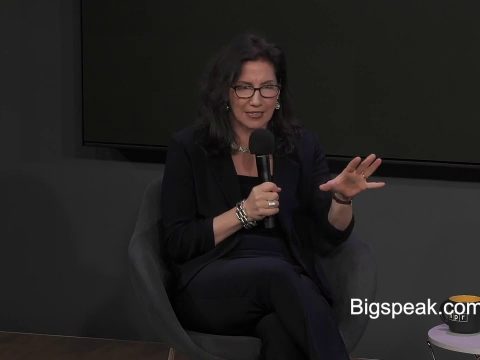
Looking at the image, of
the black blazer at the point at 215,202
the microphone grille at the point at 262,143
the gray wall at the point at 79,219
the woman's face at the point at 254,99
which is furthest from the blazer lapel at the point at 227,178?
the gray wall at the point at 79,219

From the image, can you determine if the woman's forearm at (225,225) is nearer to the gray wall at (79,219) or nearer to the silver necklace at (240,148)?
the silver necklace at (240,148)

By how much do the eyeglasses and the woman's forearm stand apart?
1.22 ft

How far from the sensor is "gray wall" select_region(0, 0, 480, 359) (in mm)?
3770

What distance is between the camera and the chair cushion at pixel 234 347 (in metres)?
2.79

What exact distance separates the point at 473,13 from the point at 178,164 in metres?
1.28

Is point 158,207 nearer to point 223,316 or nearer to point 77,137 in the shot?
point 223,316

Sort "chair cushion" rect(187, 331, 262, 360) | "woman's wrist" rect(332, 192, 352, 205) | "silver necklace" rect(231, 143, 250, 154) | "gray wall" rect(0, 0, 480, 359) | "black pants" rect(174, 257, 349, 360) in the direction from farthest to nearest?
"gray wall" rect(0, 0, 480, 359) → "silver necklace" rect(231, 143, 250, 154) → "woman's wrist" rect(332, 192, 352, 205) → "chair cushion" rect(187, 331, 262, 360) → "black pants" rect(174, 257, 349, 360)

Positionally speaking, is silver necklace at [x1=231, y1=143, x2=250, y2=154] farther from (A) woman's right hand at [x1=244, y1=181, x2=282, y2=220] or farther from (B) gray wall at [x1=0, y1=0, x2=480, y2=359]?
(B) gray wall at [x1=0, y1=0, x2=480, y2=359]

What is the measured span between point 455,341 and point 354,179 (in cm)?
69

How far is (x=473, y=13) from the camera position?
343 cm

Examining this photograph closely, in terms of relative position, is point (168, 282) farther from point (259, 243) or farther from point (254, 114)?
point (254, 114)

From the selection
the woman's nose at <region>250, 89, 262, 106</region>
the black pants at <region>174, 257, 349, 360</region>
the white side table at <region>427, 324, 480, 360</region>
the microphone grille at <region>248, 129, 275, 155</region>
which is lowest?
the white side table at <region>427, 324, 480, 360</region>

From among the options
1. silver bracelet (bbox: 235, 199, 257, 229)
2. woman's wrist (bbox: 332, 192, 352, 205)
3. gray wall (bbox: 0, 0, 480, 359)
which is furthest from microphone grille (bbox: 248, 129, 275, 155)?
gray wall (bbox: 0, 0, 480, 359)

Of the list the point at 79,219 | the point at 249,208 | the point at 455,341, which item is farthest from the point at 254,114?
the point at 79,219
